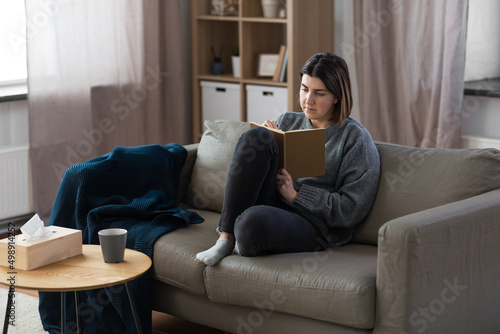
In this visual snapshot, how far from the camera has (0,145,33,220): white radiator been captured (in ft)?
12.5

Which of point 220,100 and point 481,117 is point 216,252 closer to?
point 481,117

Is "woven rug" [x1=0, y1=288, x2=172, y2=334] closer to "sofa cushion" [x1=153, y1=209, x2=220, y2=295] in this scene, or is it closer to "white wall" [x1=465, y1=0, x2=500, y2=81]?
"sofa cushion" [x1=153, y1=209, x2=220, y2=295]

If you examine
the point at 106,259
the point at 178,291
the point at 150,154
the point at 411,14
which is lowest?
the point at 178,291

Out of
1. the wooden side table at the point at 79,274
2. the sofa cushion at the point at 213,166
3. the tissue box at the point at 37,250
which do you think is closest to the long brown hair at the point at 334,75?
the sofa cushion at the point at 213,166

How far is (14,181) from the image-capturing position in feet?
12.7

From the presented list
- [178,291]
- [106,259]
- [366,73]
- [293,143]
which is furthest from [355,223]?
[366,73]

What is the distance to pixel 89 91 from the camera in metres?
4.02

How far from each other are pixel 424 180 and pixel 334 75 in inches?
18.2

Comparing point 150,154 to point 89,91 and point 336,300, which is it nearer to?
point 336,300

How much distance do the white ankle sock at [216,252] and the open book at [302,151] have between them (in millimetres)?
318

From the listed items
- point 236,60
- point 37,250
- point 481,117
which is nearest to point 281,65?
point 236,60

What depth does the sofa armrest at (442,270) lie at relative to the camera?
2020 millimetres

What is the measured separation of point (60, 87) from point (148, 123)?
65 centimetres

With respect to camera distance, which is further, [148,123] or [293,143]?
[148,123]
